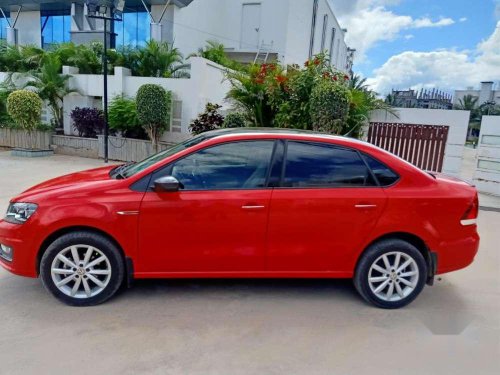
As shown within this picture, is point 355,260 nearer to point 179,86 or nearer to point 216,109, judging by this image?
point 216,109

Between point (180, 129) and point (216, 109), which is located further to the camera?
point (180, 129)

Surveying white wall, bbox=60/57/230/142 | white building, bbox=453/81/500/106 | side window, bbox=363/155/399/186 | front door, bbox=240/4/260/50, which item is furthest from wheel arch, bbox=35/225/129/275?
white building, bbox=453/81/500/106

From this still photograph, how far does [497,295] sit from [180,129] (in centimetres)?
1005

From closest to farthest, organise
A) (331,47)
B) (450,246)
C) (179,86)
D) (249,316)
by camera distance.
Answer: (249,316) < (450,246) < (179,86) < (331,47)

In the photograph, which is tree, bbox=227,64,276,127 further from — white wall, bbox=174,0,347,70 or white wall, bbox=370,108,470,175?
white wall, bbox=174,0,347,70

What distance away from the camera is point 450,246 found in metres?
3.46

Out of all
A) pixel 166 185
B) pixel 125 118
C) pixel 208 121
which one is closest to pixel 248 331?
pixel 166 185

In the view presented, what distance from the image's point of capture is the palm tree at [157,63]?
1367 centimetres

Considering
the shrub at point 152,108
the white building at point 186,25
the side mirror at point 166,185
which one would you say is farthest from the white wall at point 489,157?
the white building at point 186,25

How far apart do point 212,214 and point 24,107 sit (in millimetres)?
10689

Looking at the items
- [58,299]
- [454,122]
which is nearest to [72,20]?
[454,122]

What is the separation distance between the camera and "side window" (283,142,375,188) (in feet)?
11.0

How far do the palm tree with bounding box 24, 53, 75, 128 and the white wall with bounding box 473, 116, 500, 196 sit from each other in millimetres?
12789

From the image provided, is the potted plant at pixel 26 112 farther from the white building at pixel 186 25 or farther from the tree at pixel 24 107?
the white building at pixel 186 25
